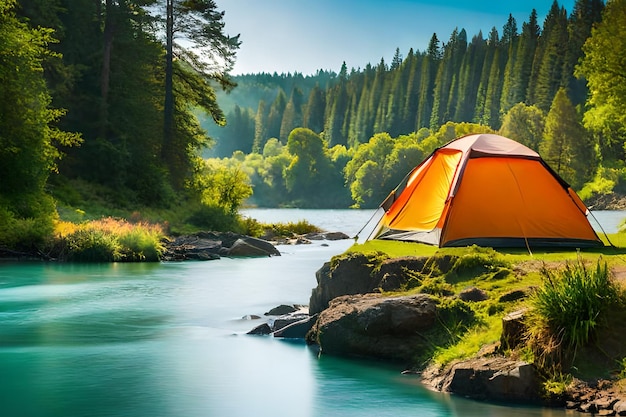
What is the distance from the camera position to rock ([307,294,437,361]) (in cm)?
1059

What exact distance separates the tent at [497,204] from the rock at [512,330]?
5.71 metres

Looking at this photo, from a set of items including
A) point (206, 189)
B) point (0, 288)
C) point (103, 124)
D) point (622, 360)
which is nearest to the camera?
point (622, 360)

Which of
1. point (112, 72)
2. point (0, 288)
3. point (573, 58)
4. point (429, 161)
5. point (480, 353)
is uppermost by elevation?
point (573, 58)

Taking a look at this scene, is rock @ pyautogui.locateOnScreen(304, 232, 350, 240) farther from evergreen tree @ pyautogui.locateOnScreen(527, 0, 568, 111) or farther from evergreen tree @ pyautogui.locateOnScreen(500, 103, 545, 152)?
evergreen tree @ pyautogui.locateOnScreen(527, 0, 568, 111)

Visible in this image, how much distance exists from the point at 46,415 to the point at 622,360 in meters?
6.67

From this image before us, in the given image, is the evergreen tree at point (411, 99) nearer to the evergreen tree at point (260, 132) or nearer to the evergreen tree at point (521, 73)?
the evergreen tree at point (521, 73)

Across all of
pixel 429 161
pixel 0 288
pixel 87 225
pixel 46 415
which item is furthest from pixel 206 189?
pixel 46 415

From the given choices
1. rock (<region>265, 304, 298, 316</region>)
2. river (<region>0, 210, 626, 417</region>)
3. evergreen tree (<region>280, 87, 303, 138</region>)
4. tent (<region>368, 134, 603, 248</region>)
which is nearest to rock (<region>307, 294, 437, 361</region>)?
river (<region>0, 210, 626, 417</region>)

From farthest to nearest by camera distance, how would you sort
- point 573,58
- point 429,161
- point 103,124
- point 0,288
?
point 573,58 → point 103,124 → point 0,288 → point 429,161

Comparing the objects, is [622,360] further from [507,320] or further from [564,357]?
[507,320]

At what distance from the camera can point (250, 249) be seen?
112ft

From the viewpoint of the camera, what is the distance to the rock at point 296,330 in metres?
12.8

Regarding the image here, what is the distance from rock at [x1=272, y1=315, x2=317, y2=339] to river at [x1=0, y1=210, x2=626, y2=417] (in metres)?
0.26

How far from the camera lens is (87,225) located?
29.5 meters
